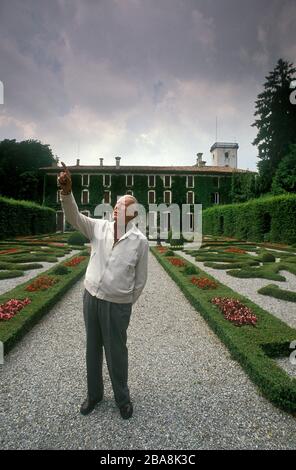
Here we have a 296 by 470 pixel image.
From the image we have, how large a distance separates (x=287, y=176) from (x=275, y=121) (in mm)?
8143

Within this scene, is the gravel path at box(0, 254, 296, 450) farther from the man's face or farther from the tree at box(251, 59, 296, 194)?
the tree at box(251, 59, 296, 194)

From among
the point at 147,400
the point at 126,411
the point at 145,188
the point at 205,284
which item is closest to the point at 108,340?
the point at 126,411

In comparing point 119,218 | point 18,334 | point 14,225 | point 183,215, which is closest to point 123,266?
point 119,218

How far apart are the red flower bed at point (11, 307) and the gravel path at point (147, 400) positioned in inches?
18.0

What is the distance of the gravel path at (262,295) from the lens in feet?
18.5

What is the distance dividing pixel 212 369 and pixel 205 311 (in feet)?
5.60

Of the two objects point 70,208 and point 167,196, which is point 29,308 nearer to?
point 70,208

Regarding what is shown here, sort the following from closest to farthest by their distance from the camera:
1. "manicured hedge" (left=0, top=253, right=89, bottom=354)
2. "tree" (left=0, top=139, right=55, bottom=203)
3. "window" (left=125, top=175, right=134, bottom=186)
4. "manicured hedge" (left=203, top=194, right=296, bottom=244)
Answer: "manicured hedge" (left=0, top=253, right=89, bottom=354)
"manicured hedge" (left=203, top=194, right=296, bottom=244)
"window" (left=125, top=175, right=134, bottom=186)
"tree" (left=0, top=139, right=55, bottom=203)

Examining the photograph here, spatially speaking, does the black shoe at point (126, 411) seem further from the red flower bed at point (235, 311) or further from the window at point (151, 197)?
the window at point (151, 197)

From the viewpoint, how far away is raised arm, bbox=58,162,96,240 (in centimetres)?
240

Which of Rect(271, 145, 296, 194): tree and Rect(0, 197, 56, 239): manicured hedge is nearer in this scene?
Rect(0, 197, 56, 239): manicured hedge

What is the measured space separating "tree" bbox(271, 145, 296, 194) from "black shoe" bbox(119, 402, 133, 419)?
24762 millimetres

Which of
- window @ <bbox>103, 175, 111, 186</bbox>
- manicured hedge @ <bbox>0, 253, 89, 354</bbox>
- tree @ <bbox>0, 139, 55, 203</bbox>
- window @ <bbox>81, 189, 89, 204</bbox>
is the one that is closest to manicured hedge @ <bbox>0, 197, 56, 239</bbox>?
window @ <bbox>81, 189, 89, 204</bbox>

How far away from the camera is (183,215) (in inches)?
1635
